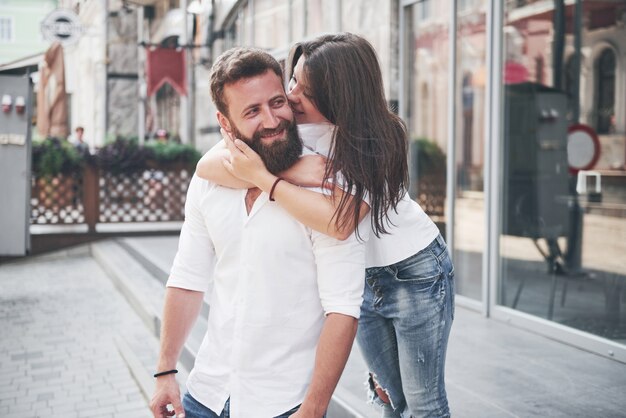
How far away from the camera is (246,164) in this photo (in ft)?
5.38

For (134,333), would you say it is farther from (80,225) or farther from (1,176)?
(80,225)

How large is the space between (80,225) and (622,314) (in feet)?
27.2

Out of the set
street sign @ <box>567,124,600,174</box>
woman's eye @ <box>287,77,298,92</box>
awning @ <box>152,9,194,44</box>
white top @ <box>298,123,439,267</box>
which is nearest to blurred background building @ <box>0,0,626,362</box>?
street sign @ <box>567,124,600,174</box>

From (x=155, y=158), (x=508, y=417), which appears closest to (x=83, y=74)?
(x=155, y=158)

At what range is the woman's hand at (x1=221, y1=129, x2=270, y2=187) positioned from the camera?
1637 mm

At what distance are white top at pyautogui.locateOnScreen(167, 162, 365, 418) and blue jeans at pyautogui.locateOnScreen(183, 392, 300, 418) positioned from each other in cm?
1

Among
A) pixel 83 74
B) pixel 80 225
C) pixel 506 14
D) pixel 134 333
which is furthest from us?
pixel 83 74

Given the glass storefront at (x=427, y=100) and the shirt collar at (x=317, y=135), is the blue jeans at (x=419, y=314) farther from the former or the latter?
the glass storefront at (x=427, y=100)

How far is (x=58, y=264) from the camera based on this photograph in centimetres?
940

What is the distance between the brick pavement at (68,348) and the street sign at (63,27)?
18.2 ft

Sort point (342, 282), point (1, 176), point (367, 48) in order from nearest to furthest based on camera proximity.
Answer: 1. point (342, 282)
2. point (367, 48)
3. point (1, 176)

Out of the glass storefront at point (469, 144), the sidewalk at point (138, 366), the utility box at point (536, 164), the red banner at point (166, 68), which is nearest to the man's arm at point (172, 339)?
the sidewalk at point (138, 366)

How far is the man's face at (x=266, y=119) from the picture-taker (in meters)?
1.62

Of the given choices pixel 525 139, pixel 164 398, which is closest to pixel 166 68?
pixel 525 139
